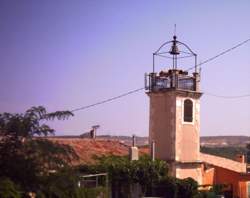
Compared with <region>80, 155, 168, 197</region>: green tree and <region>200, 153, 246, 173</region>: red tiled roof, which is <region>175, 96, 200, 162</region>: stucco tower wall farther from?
<region>200, 153, 246, 173</region>: red tiled roof

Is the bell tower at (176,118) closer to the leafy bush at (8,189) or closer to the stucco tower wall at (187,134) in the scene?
the stucco tower wall at (187,134)

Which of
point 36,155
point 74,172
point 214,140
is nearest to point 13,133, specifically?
point 36,155

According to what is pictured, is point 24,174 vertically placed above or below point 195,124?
below

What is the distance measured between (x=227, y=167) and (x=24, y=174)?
27886 mm

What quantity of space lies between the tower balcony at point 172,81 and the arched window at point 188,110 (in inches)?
27.6

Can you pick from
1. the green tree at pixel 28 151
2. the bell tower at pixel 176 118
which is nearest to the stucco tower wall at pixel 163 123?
the bell tower at pixel 176 118

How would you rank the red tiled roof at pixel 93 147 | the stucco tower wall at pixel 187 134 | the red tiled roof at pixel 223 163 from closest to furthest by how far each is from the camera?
the red tiled roof at pixel 93 147
the stucco tower wall at pixel 187 134
the red tiled roof at pixel 223 163

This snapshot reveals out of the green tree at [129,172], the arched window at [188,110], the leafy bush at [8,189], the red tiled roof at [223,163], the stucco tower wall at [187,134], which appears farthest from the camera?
the red tiled roof at [223,163]

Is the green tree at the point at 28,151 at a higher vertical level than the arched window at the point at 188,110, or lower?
lower

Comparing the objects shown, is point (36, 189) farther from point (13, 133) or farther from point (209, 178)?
point (209, 178)

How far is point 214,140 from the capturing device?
119062 mm

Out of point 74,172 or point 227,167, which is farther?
point 227,167

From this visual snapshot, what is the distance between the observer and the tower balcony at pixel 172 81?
30.4 meters

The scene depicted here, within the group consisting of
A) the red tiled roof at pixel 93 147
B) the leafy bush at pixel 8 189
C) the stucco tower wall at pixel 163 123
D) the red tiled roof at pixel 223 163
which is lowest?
the leafy bush at pixel 8 189
